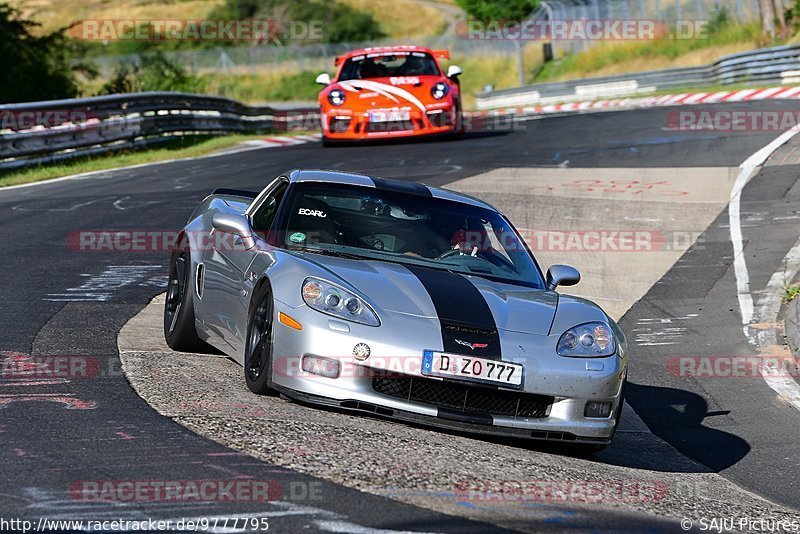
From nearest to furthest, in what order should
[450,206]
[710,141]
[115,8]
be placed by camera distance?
[450,206], [710,141], [115,8]

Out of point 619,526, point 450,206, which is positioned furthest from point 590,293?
point 619,526

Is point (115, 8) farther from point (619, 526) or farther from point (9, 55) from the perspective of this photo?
point (619, 526)

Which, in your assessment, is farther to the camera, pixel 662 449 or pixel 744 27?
pixel 744 27

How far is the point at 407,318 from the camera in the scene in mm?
5930

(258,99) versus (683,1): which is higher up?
(683,1)

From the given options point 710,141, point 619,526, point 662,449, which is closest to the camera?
point 619,526

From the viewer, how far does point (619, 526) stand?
4617 mm

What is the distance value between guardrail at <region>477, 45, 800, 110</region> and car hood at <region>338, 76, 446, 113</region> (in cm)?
1365

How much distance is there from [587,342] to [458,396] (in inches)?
29.9

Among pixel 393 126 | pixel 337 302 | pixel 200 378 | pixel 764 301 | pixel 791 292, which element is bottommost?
pixel 764 301

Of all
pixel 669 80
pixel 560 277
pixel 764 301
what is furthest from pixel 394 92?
pixel 669 80

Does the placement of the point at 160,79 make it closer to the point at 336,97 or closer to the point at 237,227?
the point at 336,97

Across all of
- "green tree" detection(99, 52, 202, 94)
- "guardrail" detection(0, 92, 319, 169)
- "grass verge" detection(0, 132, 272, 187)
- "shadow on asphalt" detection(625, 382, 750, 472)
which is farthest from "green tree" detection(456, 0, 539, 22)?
"shadow on asphalt" detection(625, 382, 750, 472)

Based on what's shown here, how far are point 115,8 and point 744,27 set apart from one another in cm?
5787
